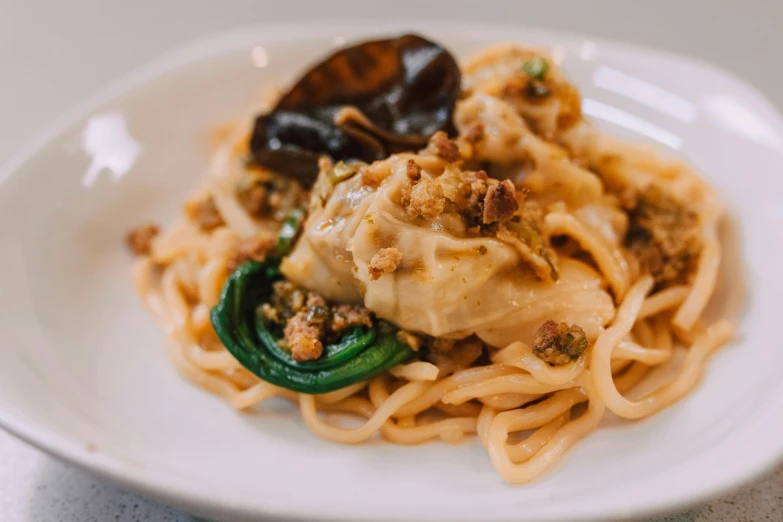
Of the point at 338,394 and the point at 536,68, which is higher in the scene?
the point at 536,68

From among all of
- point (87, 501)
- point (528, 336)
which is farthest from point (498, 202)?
point (87, 501)

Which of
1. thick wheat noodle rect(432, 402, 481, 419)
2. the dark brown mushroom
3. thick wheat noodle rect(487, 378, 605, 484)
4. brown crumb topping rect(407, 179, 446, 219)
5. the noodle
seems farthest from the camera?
the dark brown mushroom

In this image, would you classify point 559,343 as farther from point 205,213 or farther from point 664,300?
point 205,213

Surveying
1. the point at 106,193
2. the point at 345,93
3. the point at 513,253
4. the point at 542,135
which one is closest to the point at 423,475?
the point at 513,253

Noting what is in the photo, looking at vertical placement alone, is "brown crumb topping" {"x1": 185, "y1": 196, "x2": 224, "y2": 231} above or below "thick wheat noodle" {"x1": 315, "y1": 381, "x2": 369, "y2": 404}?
above

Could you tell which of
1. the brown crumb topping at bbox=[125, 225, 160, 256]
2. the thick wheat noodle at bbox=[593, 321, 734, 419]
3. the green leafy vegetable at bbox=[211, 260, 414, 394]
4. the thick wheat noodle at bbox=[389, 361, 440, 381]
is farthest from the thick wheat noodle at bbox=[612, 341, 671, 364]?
the brown crumb topping at bbox=[125, 225, 160, 256]

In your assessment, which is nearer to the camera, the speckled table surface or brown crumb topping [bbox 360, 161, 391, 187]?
the speckled table surface

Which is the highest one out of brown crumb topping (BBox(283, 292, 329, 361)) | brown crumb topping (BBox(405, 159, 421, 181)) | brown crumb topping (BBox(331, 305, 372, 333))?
brown crumb topping (BBox(405, 159, 421, 181))

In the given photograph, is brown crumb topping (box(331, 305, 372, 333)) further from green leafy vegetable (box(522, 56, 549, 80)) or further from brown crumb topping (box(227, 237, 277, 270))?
green leafy vegetable (box(522, 56, 549, 80))
